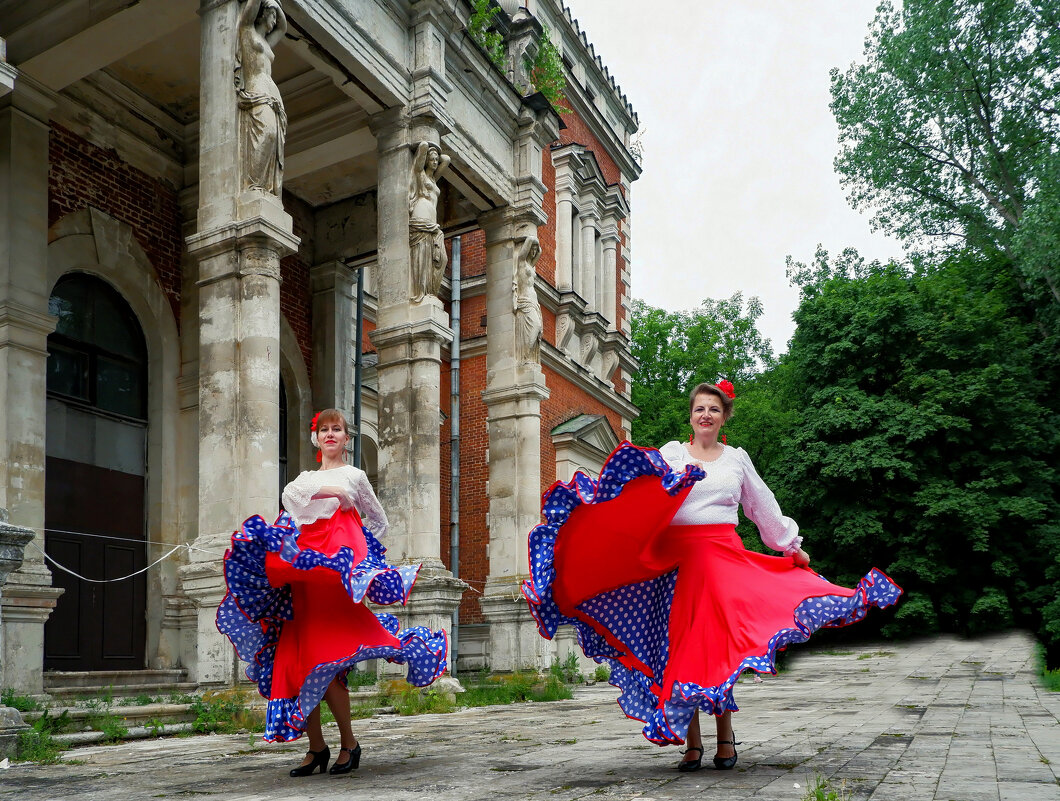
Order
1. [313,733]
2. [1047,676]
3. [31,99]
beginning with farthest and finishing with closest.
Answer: [1047,676], [31,99], [313,733]

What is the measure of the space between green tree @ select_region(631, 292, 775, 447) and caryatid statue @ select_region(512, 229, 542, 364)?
25.2 m

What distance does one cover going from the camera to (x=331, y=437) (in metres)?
5.40

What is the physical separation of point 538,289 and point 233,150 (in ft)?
40.1

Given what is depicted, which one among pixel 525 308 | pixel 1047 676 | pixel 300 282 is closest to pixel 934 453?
pixel 1047 676

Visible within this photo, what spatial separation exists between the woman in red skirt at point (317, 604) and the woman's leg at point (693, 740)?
1.31 m

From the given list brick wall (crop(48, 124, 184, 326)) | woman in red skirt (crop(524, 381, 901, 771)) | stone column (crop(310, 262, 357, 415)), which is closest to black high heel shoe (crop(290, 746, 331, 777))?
woman in red skirt (crop(524, 381, 901, 771))

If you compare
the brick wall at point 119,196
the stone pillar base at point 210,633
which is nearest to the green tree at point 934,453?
the brick wall at point 119,196

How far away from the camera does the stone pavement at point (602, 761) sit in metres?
4.21

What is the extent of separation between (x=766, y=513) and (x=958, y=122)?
25199 mm

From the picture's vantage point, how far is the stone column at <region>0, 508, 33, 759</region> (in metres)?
5.63

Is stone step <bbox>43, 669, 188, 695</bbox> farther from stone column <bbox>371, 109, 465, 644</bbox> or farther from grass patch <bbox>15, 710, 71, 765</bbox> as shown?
grass patch <bbox>15, 710, 71, 765</bbox>

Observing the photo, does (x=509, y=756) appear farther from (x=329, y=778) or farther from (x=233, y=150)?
(x=233, y=150)

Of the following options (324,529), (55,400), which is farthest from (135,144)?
(324,529)

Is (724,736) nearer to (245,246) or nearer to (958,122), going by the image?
(245,246)
